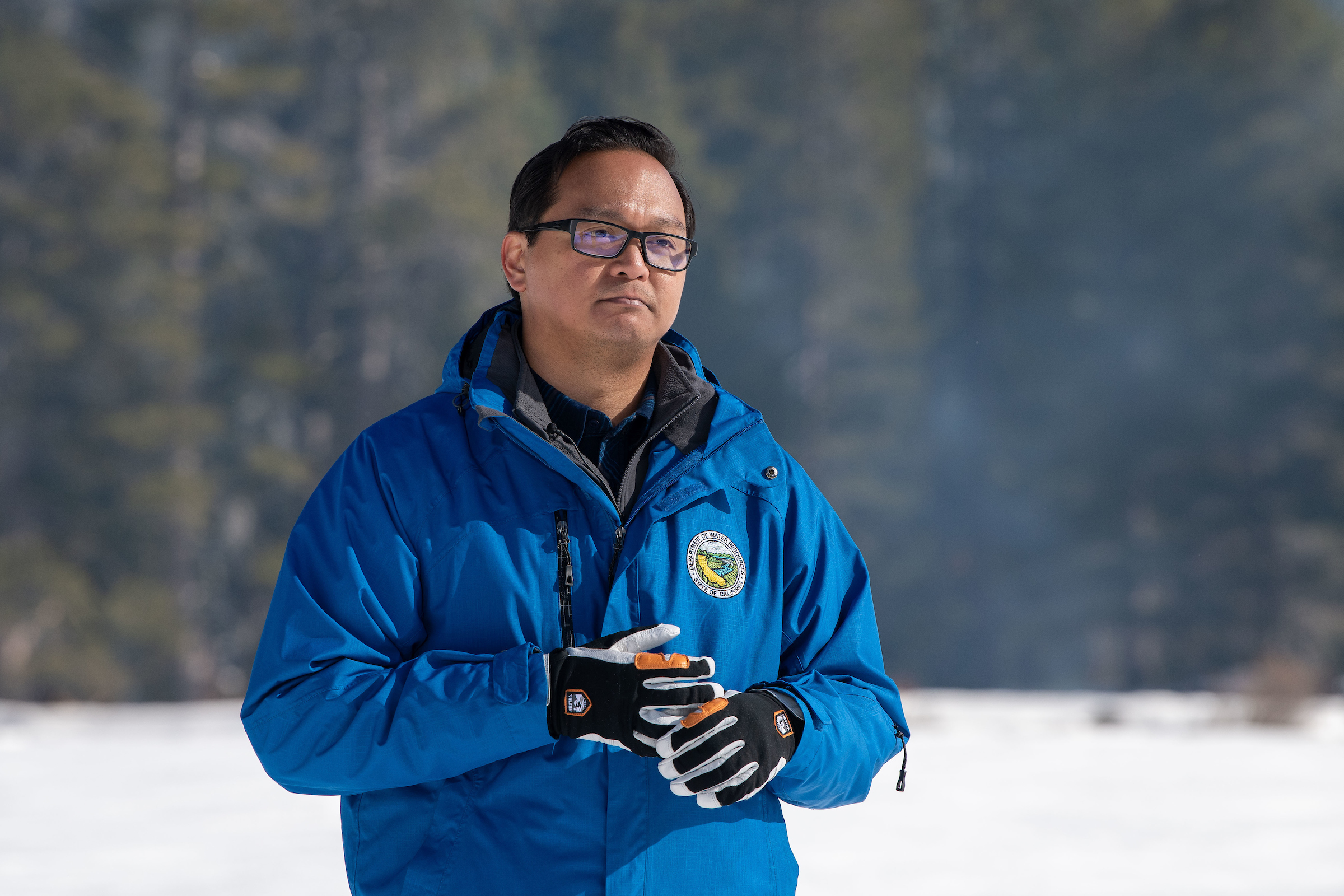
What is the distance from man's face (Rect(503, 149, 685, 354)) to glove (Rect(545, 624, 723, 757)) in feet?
1.52

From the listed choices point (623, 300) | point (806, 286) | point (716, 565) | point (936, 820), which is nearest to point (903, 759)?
point (716, 565)

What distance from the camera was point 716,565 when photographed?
1671 millimetres

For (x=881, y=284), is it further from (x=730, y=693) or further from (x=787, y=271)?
(x=730, y=693)

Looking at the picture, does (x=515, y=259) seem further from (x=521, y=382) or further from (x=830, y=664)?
(x=830, y=664)

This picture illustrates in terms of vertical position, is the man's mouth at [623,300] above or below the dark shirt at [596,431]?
above

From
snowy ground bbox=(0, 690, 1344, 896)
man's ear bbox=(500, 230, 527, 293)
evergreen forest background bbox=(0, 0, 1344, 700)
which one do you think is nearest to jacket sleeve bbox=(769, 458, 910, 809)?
man's ear bbox=(500, 230, 527, 293)

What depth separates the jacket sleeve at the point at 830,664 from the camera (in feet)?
5.39

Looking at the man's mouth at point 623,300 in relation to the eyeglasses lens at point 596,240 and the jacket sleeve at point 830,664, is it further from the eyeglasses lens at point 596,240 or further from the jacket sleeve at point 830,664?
the jacket sleeve at point 830,664

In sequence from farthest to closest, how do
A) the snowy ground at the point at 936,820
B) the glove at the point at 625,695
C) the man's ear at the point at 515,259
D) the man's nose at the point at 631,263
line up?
the snowy ground at the point at 936,820, the man's ear at the point at 515,259, the man's nose at the point at 631,263, the glove at the point at 625,695

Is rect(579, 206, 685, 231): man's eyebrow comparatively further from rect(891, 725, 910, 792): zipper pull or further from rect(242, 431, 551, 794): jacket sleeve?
rect(891, 725, 910, 792): zipper pull

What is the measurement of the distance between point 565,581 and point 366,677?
0.26m

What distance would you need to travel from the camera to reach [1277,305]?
24.8 m

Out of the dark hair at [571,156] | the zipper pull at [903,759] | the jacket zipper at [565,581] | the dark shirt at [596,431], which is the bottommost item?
the zipper pull at [903,759]

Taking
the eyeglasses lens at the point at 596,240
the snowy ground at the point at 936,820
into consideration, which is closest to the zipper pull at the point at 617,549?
the eyeglasses lens at the point at 596,240
